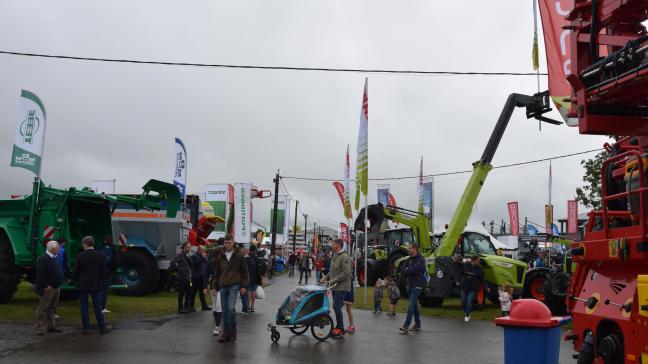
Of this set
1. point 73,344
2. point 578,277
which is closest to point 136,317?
point 73,344

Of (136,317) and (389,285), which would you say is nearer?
(136,317)

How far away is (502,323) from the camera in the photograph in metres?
6.37

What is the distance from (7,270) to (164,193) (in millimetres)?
4075

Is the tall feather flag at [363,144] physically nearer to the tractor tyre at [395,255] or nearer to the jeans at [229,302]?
the tractor tyre at [395,255]

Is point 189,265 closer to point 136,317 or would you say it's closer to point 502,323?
point 136,317

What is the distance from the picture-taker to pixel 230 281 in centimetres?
1045

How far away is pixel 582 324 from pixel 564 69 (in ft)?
15.2

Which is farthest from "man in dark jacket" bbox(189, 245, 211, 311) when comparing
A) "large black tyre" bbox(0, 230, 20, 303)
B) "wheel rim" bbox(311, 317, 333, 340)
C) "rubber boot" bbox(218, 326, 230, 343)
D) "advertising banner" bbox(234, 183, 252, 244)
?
"advertising banner" bbox(234, 183, 252, 244)

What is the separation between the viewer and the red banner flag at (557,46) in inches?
392

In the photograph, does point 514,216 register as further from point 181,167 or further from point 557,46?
point 557,46

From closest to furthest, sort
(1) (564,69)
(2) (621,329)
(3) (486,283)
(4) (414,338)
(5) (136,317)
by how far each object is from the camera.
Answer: (2) (621,329) → (1) (564,69) → (4) (414,338) → (5) (136,317) → (3) (486,283)

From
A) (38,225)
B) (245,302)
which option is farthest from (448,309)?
(38,225)

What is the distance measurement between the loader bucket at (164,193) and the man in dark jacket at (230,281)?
540 centimetres

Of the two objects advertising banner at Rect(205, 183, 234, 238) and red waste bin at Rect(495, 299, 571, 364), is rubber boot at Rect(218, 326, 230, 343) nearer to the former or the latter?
red waste bin at Rect(495, 299, 571, 364)
